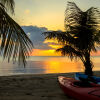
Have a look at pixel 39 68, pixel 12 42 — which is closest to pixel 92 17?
pixel 12 42

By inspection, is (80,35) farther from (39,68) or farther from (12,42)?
(39,68)

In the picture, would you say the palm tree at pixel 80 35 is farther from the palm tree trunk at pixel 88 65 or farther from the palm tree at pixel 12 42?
the palm tree at pixel 12 42

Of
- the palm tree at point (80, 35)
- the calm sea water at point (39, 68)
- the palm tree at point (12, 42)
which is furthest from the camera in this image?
the calm sea water at point (39, 68)

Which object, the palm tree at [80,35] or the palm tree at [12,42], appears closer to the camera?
the palm tree at [12,42]

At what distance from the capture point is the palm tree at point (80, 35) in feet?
23.9

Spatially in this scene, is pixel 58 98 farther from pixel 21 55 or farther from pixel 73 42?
pixel 73 42

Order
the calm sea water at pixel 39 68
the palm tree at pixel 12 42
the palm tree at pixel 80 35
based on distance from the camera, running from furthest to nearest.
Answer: the calm sea water at pixel 39 68, the palm tree at pixel 80 35, the palm tree at pixel 12 42

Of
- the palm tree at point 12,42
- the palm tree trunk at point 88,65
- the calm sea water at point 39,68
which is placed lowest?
the calm sea water at point 39,68

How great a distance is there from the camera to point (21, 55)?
2.65 meters

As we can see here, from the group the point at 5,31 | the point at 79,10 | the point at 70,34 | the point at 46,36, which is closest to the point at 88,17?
the point at 79,10

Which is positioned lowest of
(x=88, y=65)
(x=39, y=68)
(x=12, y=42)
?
(x=39, y=68)

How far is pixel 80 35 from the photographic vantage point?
756 centimetres

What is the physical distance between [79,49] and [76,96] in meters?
4.34

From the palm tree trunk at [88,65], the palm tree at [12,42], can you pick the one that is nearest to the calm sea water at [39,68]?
the palm tree trunk at [88,65]
